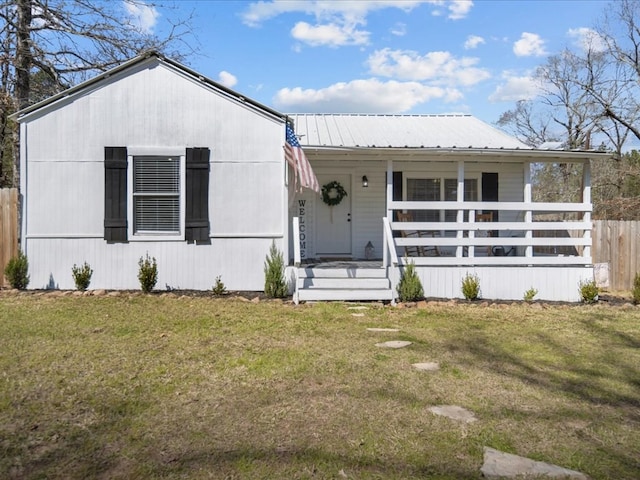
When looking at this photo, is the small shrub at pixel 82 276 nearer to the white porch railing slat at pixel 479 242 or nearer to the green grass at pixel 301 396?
the green grass at pixel 301 396

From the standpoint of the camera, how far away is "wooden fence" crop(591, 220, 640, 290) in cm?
977

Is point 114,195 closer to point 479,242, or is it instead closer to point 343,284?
point 343,284

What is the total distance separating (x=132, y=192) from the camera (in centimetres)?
800

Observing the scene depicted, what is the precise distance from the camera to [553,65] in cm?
2620

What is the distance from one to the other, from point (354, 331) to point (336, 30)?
15.0 m

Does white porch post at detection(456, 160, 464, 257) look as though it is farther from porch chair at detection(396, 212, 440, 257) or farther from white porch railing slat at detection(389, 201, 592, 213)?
porch chair at detection(396, 212, 440, 257)

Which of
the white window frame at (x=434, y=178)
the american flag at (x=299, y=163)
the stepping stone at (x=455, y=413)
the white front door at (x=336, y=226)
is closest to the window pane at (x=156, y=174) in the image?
the american flag at (x=299, y=163)

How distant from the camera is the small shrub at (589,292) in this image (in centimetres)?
788

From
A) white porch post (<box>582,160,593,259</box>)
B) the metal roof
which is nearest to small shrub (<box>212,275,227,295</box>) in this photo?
the metal roof

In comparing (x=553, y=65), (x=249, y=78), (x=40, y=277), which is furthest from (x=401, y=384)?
(x=553, y=65)

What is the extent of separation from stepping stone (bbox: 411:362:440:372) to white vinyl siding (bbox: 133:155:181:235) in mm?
5356

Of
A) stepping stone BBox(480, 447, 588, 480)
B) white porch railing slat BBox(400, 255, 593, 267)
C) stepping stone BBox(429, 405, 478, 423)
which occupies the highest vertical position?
white porch railing slat BBox(400, 255, 593, 267)

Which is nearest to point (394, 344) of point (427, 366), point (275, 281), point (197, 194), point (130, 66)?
point (427, 366)

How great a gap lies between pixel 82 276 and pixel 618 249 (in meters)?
10.6
